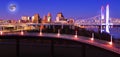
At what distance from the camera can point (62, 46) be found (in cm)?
5150

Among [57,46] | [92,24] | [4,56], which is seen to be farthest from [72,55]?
[92,24]

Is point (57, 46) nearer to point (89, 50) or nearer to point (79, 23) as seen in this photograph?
point (89, 50)

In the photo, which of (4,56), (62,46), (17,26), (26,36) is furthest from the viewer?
(17,26)

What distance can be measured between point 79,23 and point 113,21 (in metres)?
12.5

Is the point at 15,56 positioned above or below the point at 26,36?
below

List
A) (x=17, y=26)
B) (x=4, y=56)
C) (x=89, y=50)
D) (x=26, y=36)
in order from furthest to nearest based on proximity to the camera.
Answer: (x=17, y=26)
(x=89, y=50)
(x=4, y=56)
(x=26, y=36)

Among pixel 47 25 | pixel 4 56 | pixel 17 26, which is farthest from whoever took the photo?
pixel 47 25

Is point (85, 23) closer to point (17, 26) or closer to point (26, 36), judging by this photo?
point (17, 26)

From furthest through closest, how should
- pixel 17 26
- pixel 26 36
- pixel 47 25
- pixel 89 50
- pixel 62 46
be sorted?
pixel 47 25
pixel 17 26
pixel 62 46
pixel 89 50
pixel 26 36

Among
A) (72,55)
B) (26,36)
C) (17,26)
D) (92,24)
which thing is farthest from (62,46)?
(92,24)

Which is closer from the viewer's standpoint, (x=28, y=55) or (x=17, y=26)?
(x=28, y=55)

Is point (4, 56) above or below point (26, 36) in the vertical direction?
below

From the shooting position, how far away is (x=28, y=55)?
136ft

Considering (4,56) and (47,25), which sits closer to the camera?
(4,56)
